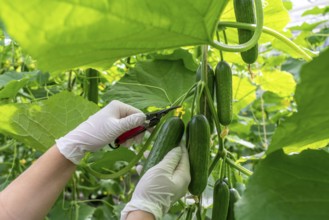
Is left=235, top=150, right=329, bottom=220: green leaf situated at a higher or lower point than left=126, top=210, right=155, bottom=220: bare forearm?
higher

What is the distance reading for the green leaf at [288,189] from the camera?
0.85 meters

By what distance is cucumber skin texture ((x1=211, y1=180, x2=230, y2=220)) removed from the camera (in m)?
1.12

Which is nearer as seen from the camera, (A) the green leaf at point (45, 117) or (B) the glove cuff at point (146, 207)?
(B) the glove cuff at point (146, 207)

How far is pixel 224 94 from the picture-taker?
1.18m

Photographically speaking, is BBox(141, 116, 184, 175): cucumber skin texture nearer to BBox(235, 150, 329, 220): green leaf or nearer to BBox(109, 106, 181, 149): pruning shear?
BBox(109, 106, 181, 149): pruning shear

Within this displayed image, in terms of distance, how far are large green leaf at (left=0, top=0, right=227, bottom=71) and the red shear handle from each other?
16.7 inches

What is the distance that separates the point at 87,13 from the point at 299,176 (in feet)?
1.53

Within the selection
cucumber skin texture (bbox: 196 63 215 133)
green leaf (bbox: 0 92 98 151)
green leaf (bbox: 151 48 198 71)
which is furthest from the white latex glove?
green leaf (bbox: 151 48 198 71)

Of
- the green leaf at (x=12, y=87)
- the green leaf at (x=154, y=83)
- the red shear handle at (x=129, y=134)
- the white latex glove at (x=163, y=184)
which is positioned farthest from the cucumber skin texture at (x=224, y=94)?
the green leaf at (x=12, y=87)

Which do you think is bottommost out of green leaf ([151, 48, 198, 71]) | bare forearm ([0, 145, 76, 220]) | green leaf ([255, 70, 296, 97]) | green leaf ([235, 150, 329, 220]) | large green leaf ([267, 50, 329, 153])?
green leaf ([255, 70, 296, 97])

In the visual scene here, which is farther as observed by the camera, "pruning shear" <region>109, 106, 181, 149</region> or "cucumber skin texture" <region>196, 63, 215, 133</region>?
"pruning shear" <region>109, 106, 181, 149</region>

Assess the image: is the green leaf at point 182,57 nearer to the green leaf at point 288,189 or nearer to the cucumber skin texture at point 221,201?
the cucumber skin texture at point 221,201

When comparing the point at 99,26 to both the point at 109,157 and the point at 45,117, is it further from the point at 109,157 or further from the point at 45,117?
the point at 109,157

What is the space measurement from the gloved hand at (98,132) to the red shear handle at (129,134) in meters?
0.04
